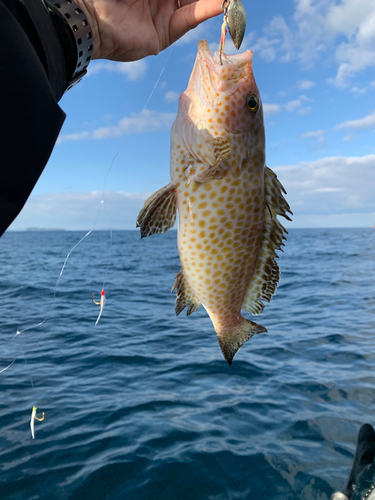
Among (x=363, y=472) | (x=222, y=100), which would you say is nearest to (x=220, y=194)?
(x=222, y=100)

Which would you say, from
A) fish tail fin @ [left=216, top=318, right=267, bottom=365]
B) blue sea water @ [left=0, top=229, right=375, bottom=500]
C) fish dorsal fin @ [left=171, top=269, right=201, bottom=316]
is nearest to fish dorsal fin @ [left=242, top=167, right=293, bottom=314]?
fish tail fin @ [left=216, top=318, right=267, bottom=365]

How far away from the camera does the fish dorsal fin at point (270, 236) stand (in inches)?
98.7

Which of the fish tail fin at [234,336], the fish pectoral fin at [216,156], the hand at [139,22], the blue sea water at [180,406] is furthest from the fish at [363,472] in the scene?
the hand at [139,22]

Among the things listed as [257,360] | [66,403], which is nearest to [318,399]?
[257,360]

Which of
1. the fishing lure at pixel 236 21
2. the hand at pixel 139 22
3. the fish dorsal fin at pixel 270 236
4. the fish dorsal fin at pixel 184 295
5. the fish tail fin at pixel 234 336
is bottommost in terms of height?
the fish tail fin at pixel 234 336

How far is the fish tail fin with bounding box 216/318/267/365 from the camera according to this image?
2.50 metres

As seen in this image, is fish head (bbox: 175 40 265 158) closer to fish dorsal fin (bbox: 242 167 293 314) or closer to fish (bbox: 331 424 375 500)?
fish dorsal fin (bbox: 242 167 293 314)

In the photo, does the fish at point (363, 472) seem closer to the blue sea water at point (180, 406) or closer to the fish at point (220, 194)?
the blue sea water at point (180, 406)

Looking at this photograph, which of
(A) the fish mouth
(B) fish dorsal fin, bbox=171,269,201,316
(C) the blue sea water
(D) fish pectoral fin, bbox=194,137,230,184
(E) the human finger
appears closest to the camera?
(E) the human finger

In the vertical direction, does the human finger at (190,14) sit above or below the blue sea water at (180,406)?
above

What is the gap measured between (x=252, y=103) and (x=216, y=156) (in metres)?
0.50

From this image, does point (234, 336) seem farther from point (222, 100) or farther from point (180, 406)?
point (180, 406)

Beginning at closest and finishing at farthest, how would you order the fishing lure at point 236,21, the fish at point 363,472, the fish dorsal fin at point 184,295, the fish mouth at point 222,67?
the fishing lure at point 236,21 → the fish mouth at point 222,67 → the fish dorsal fin at point 184,295 → the fish at point 363,472

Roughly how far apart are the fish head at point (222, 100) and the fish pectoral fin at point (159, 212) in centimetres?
36
